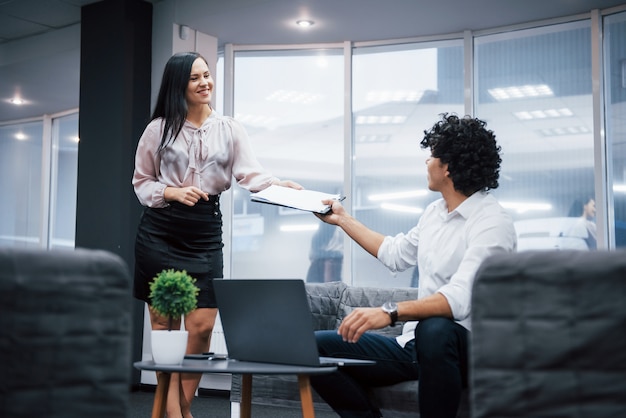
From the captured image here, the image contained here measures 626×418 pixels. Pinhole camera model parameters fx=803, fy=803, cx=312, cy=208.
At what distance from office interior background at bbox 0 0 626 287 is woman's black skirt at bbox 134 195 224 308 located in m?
2.56

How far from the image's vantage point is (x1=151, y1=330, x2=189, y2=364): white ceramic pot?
198cm

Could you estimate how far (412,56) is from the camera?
5805 millimetres

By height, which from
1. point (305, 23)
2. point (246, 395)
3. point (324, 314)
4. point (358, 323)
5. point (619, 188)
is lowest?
point (246, 395)

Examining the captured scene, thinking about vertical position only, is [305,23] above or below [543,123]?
above

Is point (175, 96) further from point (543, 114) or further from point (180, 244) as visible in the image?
point (543, 114)

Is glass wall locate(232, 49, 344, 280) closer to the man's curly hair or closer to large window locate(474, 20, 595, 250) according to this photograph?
large window locate(474, 20, 595, 250)

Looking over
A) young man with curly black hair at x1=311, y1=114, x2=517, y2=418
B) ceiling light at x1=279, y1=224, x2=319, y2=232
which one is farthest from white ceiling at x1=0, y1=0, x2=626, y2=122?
young man with curly black hair at x1=311, y1=114, x2=517, y2=418

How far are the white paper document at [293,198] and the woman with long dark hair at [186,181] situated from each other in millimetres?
143

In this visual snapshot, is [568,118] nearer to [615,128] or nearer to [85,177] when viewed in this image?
[615,128]

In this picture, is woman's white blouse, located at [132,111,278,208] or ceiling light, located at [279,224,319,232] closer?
woman's white blouse, located at [132,111,278,208]

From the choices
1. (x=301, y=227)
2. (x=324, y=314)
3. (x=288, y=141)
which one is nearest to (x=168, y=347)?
(x=324, y=314)

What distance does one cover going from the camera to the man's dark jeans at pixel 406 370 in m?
2.12

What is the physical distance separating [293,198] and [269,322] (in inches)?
28.7

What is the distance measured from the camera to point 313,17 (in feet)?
17.6
